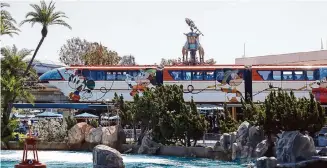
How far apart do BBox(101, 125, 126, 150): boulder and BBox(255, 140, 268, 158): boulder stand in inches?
441

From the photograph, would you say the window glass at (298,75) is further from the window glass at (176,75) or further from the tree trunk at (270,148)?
the tree trunk at (270,148)

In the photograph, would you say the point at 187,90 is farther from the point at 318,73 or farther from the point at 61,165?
the point at 61,165

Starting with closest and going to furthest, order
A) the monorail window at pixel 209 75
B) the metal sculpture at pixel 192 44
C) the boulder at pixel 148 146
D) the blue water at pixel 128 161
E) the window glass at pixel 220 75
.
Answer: the blue water at pixel 128 161 → the boulder at pixel 148 146 → the window glass at pixel 220 75 → the monorail window at pixel 209 75 → the metal sculpture at pixel 192 44

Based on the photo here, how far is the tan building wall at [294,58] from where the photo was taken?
59031mm

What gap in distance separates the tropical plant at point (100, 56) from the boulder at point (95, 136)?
28.8 meters

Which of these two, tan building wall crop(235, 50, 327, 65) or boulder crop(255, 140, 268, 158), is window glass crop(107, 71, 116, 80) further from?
tan building wall crop(235, 50, 327, 65)

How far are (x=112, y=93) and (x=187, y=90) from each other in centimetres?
614

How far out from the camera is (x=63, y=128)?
37.7 meters

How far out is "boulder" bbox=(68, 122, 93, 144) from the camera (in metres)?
36.7

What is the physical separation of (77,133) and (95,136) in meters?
1.62

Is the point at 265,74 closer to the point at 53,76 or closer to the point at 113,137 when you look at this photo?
the point at 113,137

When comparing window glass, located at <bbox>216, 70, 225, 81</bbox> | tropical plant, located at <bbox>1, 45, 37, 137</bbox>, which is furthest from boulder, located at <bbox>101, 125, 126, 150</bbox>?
window glass, located at <bbox>216, 70, 225, 81</bbox>

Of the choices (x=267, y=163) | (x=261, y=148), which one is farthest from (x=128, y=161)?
(x=267, y=163)

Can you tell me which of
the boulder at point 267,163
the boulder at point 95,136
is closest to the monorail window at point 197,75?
the boulder at point 95,136
